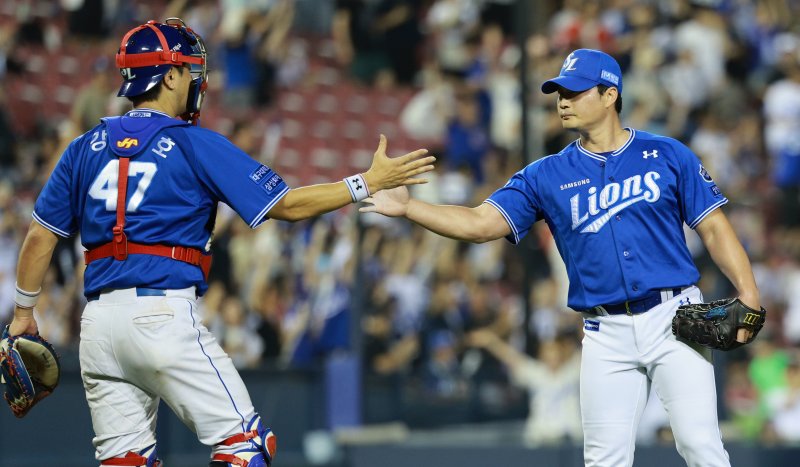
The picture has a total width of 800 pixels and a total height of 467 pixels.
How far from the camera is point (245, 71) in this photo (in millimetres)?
16109

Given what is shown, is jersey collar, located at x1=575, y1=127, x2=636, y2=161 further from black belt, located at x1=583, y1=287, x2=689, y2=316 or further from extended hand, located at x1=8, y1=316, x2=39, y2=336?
extended hand, located at x1=8, y1=316, x2=39, y2=336

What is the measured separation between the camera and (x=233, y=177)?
5285 millimetres

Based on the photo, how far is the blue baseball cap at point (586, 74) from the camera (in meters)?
5.89

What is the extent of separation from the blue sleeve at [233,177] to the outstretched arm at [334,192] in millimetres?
67

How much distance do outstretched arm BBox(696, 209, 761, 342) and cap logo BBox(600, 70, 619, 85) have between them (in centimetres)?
78

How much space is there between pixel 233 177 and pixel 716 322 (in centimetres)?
220

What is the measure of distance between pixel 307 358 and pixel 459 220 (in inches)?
226

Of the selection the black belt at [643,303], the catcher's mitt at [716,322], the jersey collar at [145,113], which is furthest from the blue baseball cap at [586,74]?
the jersey collar at [145,113]

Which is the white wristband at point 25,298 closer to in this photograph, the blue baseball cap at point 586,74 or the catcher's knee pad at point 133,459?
the catcher's knee pad at point 133,459

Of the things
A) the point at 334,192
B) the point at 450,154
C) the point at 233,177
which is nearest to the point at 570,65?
the point at 334,192

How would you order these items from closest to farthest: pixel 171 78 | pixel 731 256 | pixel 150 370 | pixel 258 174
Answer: pixel 150 370 → pixel 258 174 → pixel 171 78 → pixel 731 256

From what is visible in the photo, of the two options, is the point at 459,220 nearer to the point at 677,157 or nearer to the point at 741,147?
the point at 677,157

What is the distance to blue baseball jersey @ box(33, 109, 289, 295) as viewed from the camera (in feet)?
17.1

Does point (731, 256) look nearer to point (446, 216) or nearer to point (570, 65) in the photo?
point (570, 65)
